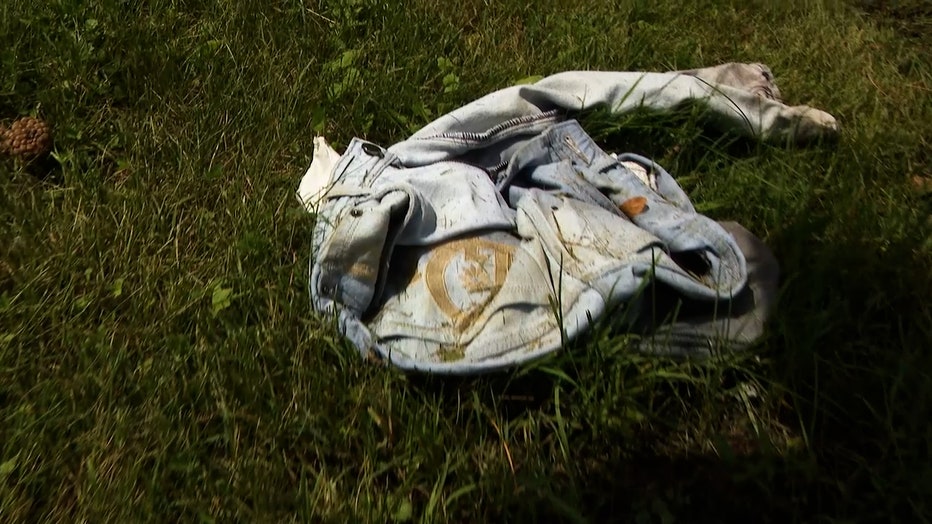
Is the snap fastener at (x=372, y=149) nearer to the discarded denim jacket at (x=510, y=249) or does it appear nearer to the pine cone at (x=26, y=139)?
the discarded denim jacket at (x=510, y=249)

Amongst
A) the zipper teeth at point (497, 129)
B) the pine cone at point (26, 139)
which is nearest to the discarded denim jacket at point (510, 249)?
the zipper teeth at point (497, 129)

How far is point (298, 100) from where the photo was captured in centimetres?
210

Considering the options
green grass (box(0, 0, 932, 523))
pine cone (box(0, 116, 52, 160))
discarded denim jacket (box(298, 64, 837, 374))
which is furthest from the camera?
pine cone (box(0, 116, 52, 160))

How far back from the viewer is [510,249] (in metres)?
1.64

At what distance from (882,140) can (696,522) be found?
1390mm

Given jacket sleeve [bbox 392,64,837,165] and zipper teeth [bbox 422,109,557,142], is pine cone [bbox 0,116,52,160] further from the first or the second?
jacket sleeve [bbox 392,64,837,165]

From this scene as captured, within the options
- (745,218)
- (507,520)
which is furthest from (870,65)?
(507,520)

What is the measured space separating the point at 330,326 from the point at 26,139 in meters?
1.04

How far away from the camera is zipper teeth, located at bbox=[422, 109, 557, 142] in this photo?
190cm

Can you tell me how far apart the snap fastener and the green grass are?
21 centimetres

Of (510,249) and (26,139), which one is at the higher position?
(510,249)

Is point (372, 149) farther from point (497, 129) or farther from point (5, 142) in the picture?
point (5, 142)

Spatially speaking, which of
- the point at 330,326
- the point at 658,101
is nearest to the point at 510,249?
the point at 330,326

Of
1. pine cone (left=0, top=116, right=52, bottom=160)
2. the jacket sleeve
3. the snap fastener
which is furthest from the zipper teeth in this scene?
pine cone (left=0, top=116, right=52, bottom=160)
